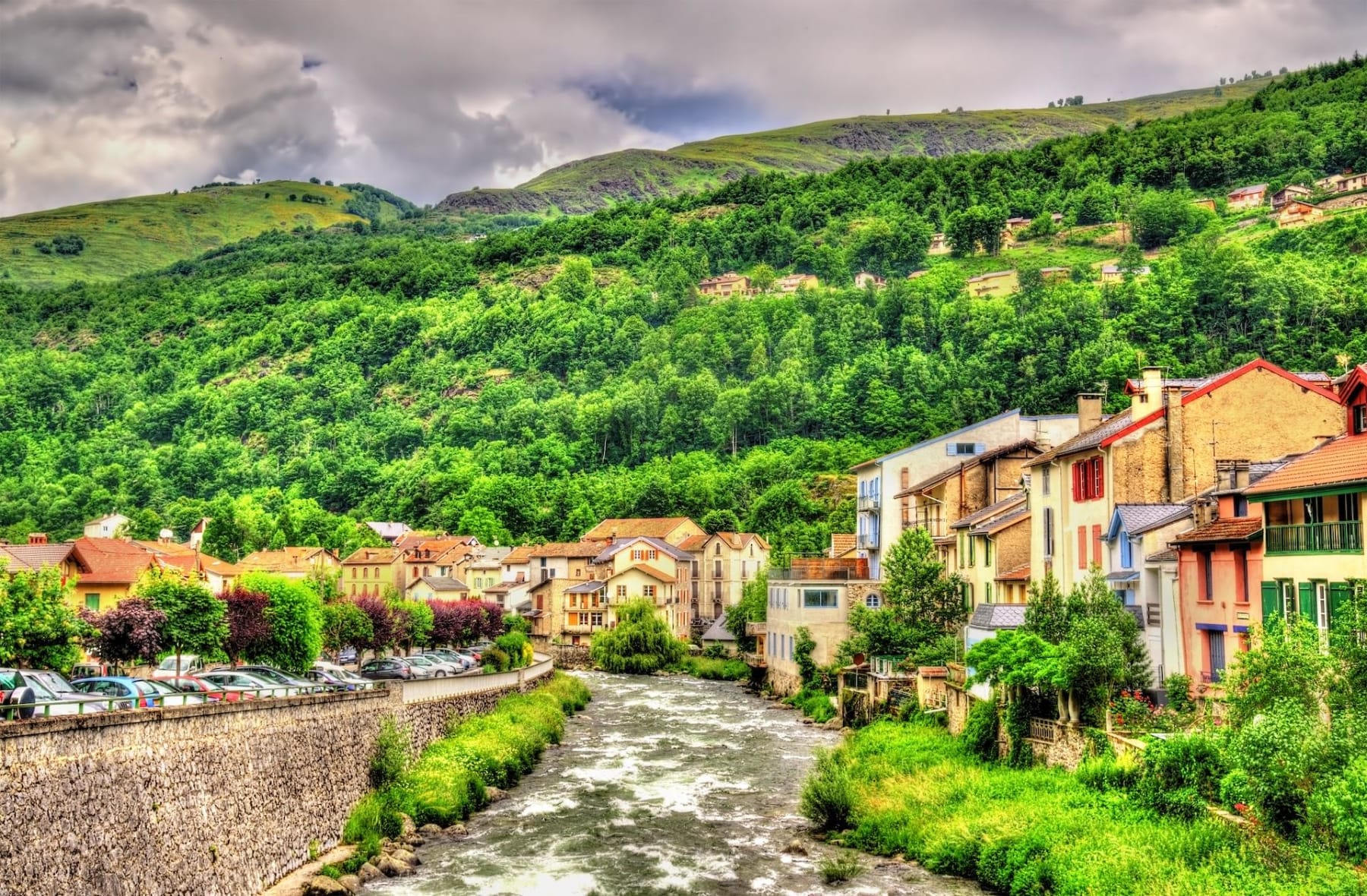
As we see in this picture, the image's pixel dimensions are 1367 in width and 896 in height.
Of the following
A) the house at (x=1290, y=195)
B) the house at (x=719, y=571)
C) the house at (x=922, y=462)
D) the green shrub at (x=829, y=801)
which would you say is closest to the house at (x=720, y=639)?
the house at (x=719, y=571)

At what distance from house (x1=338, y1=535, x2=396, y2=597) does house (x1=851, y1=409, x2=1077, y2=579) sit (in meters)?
72.6

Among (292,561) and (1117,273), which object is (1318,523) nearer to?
(292,561)

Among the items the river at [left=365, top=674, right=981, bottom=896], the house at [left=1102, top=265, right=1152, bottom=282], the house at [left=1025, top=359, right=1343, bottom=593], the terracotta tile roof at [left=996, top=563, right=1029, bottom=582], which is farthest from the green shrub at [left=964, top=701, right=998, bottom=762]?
the house at [left=1102, top=265, right=1152, bottom=282]

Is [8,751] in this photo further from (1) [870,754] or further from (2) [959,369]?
(2) [959,369]

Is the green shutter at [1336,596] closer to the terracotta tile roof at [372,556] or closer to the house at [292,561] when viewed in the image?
the house at [292,561]

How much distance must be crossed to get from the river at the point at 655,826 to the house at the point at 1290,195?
156377mm

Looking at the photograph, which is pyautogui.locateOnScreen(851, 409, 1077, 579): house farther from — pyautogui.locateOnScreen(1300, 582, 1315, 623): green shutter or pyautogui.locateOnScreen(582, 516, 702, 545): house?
pyautogui.locateOnScreen(582, 516, 702, 545): house

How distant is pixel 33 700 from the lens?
2705cm

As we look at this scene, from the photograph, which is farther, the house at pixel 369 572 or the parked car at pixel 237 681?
the house at pixel 369 572

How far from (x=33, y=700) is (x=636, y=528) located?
110590 millimetres

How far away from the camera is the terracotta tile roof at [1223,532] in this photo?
34.6m

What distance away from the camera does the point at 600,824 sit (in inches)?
1654

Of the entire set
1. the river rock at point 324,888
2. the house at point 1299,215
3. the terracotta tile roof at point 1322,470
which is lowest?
the river rock at point 324,888

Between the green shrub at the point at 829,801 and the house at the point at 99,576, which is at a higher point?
the house at the point at 99,576
